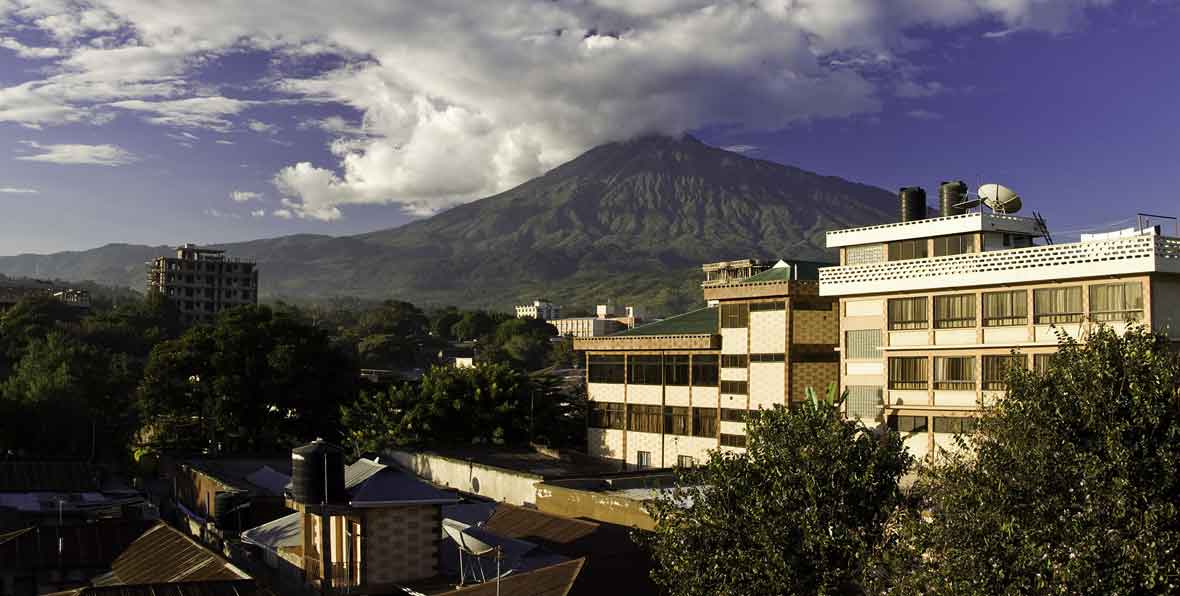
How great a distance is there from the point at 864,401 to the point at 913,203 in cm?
663

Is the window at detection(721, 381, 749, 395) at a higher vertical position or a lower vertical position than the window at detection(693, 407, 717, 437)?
higher

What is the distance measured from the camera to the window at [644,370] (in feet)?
136

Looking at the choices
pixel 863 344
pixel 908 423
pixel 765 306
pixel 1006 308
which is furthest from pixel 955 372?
pixel 765 306

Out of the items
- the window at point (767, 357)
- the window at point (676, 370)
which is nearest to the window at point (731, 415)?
the window at point (767, 357)

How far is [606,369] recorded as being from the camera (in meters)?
44.2

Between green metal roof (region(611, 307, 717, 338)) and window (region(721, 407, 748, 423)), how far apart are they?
10.7ft

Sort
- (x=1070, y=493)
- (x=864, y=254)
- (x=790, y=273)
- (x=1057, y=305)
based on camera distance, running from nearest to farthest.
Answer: (x=1070, y=493) < (x=1057, y=305) < (x=864, y=254) < (x=790, y=273)

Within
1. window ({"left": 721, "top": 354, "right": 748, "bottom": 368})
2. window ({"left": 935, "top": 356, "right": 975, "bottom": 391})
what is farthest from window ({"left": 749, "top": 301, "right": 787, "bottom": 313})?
window ({"left": 935, "top": 356, "right": 975, "bottom": 391})

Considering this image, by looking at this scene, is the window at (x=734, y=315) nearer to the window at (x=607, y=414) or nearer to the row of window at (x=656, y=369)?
the row of window at (x=656, y=369)

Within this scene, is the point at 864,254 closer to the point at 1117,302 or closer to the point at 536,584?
the point at 1117,302

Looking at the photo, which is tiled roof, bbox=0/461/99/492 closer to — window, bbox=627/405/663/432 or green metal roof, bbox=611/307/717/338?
window, bbox=627/405/663/432

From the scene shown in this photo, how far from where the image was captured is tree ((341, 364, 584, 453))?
44219mm

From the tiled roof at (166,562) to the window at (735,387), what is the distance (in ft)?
66.0

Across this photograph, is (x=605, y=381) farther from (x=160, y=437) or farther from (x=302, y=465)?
(x=302, y=465)
